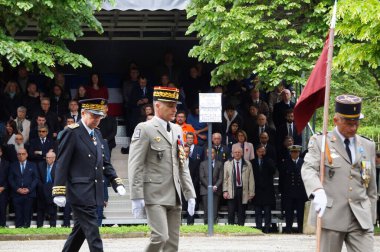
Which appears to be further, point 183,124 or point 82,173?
point 183,124

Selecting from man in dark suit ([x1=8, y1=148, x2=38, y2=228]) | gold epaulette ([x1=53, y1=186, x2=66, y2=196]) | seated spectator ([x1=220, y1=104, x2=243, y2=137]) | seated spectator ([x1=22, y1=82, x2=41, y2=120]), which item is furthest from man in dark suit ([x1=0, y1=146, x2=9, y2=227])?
gold epaulette ([x1=53, y1=186, x2=66, y2=196])

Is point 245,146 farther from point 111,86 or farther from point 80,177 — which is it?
point 80,177

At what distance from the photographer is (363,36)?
19.8 m

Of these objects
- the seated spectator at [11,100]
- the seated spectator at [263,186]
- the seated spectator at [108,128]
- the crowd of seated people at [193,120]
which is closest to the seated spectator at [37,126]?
the crowd of seated people at [193,120]

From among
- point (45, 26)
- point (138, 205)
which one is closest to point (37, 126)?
point (45, 26)

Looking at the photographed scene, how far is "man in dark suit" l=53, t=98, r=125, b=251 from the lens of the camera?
1363 cm

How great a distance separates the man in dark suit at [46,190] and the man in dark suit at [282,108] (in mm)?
6440

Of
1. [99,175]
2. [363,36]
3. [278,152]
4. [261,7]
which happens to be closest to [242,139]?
[278,152]

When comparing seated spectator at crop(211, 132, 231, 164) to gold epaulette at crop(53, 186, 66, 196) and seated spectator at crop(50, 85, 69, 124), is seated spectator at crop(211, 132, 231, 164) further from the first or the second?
gold epaulette at crop(53, 186, 66, 196)

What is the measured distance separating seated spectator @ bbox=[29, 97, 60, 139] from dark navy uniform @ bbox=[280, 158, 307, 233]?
5423 millimetres

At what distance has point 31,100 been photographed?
2722cm

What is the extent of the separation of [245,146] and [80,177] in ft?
43.1

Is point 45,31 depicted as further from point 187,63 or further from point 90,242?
point 90,242

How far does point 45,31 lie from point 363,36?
7.51 meters
